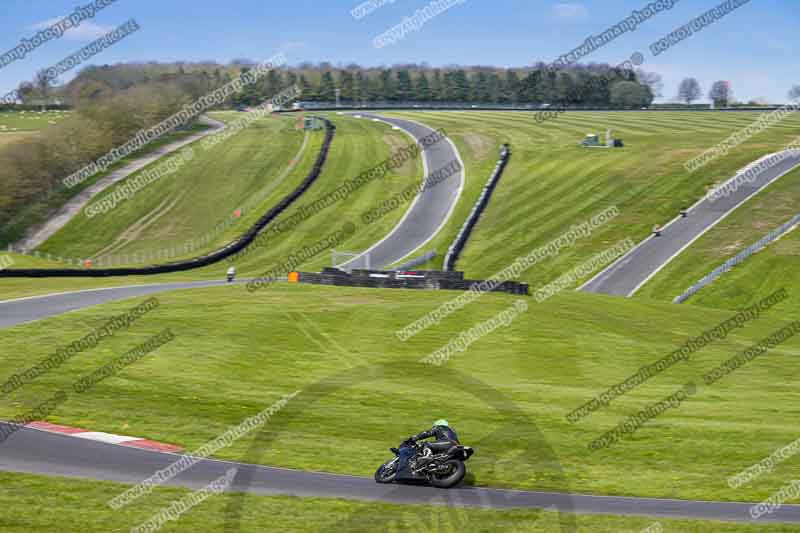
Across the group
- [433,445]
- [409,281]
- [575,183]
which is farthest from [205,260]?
[433,445]

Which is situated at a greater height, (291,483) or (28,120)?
(28,120)

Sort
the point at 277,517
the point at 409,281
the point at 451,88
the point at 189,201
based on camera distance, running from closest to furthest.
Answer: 1. the point at 277,517
2. the point at 409,281
3. the point at 189,201
4. the point at 451,88

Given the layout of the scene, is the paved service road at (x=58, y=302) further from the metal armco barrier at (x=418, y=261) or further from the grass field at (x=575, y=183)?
the grass field at (x=575, y=183)

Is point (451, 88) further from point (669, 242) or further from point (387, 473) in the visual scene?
point (387, 473)

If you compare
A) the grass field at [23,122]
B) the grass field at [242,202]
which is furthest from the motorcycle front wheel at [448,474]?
the grass field at [23,122]

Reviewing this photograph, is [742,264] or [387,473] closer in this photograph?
[387,473]

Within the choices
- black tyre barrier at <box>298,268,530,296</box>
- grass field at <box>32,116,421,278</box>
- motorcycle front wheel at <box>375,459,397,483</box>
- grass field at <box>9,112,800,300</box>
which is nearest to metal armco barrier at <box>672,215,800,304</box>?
grass field at <box>9,112,800,300</box>

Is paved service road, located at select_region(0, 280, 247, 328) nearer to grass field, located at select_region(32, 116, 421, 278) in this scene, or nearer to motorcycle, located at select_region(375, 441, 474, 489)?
grass field, located at select_region(32, 116, 421, 278)

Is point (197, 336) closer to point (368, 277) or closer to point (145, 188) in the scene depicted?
point (368, 277)
